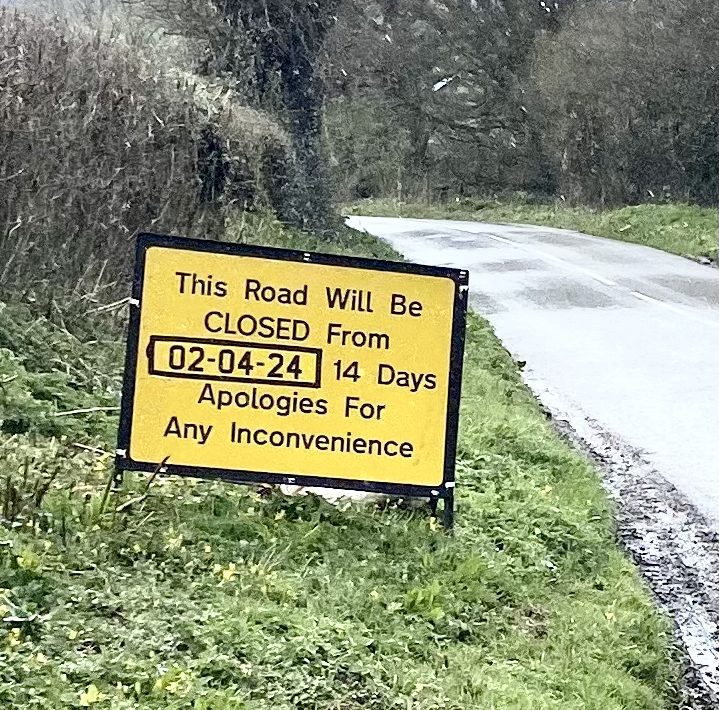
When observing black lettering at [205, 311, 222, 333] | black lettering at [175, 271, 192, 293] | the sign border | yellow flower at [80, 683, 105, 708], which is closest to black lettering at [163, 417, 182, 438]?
the sign border

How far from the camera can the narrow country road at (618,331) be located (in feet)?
22.4

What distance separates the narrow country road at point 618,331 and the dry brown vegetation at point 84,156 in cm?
326

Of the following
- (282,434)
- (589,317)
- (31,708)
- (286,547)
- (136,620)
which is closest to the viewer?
(31,708)

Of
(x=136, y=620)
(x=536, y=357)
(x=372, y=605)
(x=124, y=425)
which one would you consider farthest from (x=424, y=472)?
(x=536, y=357)

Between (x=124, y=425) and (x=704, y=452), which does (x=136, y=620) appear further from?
(x=704, y=452)

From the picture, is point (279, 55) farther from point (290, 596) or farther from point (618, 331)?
point (290, 596)

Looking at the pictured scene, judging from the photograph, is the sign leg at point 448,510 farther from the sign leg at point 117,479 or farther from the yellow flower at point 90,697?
the yellow flower at point 90,697

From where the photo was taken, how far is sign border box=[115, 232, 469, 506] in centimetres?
438

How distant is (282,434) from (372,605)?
94 centimetres

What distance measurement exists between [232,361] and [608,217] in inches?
817

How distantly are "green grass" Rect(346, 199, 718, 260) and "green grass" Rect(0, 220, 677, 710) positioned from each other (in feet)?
48.2

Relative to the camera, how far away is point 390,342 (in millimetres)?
4637

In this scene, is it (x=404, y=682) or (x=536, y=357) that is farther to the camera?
(x=536, y=357)

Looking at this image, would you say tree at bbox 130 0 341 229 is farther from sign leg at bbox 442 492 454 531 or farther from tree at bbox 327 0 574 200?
tree at bbox 327 0 574 200
